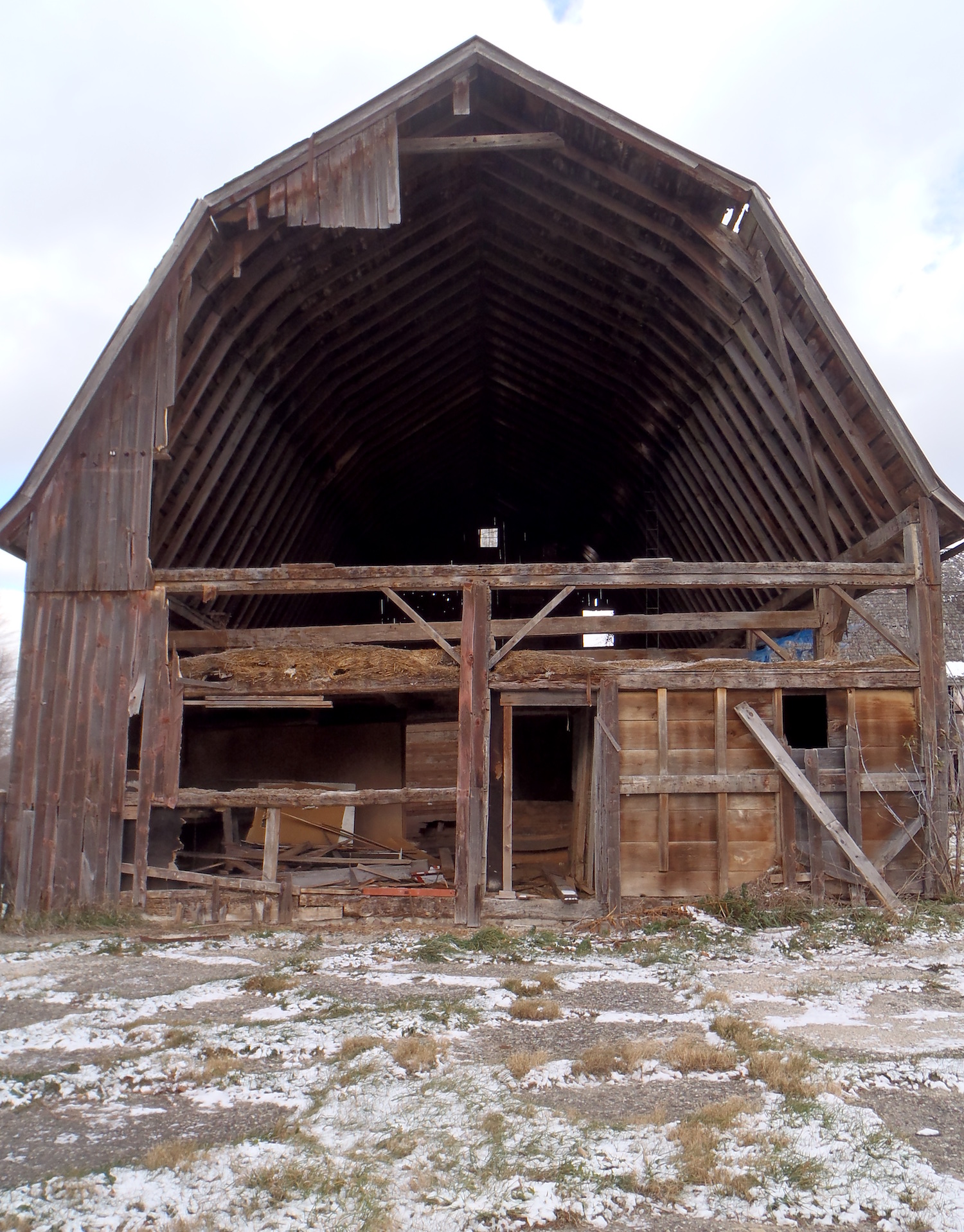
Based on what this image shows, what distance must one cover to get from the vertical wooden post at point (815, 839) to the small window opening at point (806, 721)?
3819 mm

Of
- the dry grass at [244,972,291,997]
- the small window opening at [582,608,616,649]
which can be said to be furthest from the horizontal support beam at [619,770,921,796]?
the small window opening at [582,608,616,649]

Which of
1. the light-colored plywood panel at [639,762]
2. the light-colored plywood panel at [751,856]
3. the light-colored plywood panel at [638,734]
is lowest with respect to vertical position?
the light-colored plywood panel at [751,856]

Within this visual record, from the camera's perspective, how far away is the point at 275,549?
54.3 feet

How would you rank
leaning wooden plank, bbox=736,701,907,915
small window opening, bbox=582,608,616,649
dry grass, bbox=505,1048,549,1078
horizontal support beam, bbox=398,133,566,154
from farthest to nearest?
small window opening, bbox=582,608,616,649 → horizontal support beam, bbox=398,133,566,154 → leaning wooden plank, bbox=736,701,907,915 → dry grass, bbox=505,1048,549,1078

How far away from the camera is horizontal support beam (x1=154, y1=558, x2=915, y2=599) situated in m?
11.8

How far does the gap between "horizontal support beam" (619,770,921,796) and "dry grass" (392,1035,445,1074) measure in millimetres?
5280

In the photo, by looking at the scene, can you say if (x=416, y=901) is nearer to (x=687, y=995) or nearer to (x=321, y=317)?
(x=687, y=995)

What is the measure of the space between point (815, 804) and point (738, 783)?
0.99 m

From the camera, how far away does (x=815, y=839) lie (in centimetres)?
1148

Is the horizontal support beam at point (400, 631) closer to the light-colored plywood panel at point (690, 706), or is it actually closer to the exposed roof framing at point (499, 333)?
the light-colored plywood panel at point (690, 706)

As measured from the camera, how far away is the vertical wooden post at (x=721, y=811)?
11469mm

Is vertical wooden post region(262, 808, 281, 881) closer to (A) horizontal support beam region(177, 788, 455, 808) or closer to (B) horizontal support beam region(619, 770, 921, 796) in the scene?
(A) horizontal support beam region(177, 788, 455, 808)

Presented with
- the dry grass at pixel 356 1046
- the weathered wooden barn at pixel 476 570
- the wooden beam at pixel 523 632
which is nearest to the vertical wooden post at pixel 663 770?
the weathered wooden barn at pixel 476 570

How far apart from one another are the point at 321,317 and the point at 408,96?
353 centimetres
